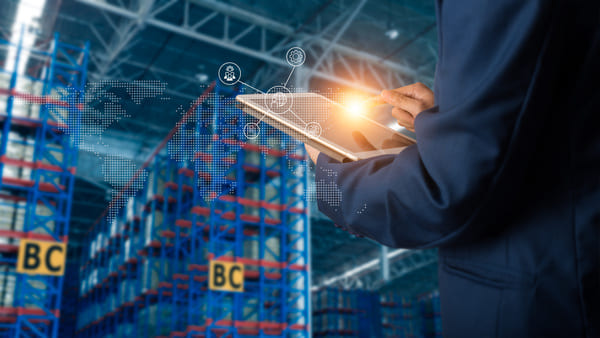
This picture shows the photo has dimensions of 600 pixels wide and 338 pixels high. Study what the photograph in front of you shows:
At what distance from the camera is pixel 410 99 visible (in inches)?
22.0

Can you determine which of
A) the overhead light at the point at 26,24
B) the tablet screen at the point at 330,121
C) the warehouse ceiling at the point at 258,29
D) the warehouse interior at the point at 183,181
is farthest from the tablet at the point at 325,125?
the overhead light at the point at 26,24

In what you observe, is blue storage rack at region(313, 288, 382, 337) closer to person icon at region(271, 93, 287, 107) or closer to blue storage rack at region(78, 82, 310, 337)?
blue storage rack at region(78, 82, 310, 337)

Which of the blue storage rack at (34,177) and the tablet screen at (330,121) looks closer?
the tablet screen at (330,121)

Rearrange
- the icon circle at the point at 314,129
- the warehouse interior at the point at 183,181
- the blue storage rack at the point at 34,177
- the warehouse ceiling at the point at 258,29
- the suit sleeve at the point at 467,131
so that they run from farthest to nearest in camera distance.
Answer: the warehouse ceiling at the point at 258,29 < the warehouse interior at the point at 183,181 < the blue storage rack at the point at 34,177 < the icon circle at the point at 314,129 < the suit sleeve at the point at 467,131

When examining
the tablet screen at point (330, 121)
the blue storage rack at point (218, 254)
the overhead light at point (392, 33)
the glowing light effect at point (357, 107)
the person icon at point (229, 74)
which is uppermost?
the overhead light at point (392, 33)

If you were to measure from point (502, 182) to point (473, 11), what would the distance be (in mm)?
147

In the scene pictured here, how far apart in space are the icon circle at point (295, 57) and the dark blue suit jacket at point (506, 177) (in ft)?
0.76

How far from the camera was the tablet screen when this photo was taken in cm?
52

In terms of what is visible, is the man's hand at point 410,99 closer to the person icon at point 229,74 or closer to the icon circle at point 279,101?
the icon circle at point 279,101

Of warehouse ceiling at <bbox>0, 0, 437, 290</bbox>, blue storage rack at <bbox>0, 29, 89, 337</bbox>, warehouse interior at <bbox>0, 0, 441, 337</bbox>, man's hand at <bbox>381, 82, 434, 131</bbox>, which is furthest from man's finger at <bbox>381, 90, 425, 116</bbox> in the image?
warehouse ceiling at <bbox>0, 0, 437, 290</bbox>

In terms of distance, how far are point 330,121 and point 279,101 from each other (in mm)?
63

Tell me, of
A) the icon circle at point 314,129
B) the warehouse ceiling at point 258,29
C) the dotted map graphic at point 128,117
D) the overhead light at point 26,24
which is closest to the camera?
the icon circle at point 314,129

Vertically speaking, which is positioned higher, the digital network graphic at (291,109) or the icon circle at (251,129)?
the icon circle at (251,129)

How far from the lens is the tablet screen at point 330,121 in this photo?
52cm
